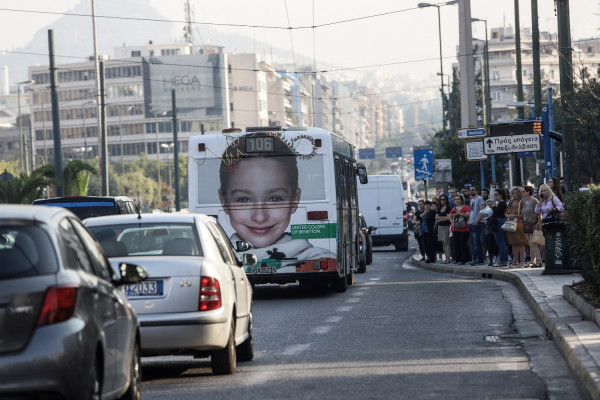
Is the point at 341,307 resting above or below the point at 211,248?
below

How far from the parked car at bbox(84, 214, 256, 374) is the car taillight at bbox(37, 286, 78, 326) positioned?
12.6 ft

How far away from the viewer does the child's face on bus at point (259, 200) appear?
71.0 feet

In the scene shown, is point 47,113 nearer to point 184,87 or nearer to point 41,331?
point 184,87

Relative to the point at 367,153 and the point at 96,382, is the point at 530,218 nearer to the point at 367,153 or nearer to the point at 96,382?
the point at 96,382

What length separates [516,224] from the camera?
26.3m

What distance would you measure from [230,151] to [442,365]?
35.6 ft

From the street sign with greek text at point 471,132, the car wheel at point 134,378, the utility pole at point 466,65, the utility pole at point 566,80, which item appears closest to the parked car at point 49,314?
the car wheel at point 134,378

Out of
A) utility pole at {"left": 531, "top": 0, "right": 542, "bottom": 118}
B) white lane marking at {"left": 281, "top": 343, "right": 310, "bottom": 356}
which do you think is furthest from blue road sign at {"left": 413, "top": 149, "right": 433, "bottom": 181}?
white lane marking at {"left": 281, "top": 343, "right": 310, "bottom": 356}

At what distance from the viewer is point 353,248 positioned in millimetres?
25531

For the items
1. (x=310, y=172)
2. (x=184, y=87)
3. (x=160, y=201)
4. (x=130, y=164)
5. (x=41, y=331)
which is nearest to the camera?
(x=41, y=331)

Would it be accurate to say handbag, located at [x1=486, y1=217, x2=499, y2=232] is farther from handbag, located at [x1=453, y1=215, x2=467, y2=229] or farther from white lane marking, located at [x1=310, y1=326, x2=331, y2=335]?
white lane marking, located at [x1=310, y1=326, x2=331, y2=335]

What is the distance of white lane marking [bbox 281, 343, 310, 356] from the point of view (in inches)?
513

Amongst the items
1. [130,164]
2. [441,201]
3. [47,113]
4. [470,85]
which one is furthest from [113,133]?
[441,201]

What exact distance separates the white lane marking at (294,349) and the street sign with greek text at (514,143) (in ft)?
59.0
